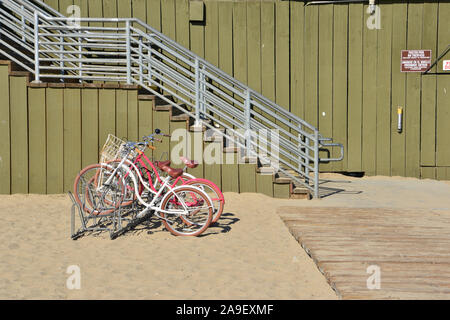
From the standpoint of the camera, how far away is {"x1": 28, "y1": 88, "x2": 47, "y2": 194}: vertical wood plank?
787 cm

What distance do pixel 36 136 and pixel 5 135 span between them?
0.43 m

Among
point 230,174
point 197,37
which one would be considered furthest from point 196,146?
point 197,37

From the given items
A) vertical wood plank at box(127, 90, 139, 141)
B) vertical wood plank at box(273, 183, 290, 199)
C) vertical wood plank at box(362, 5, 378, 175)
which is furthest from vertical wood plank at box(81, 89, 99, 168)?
vertical wood plank at box(362, 5, 378, 175)

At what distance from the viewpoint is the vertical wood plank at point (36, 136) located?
25.8 feet

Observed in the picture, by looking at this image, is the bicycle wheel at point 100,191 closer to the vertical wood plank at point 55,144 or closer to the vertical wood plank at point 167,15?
the vertical wood plank at point 55,144

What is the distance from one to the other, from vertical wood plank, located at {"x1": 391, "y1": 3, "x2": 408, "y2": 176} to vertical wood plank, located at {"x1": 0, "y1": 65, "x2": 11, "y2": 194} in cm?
664

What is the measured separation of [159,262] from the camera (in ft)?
16.2

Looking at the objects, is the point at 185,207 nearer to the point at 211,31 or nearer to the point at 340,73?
the point at 211,31

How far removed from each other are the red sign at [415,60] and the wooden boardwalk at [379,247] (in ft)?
12.6

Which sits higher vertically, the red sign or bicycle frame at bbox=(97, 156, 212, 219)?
the red sign

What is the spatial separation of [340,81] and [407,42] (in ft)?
4.68

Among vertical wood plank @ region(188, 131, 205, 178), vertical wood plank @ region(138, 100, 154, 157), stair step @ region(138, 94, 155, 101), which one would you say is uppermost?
stair step @ region(138, 94, 155, 101)

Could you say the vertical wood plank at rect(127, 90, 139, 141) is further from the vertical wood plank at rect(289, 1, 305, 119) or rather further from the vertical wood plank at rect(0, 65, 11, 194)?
the vertical wood plank at rect(289, 1, 305, 119)

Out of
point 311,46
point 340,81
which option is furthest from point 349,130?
point 311,46
